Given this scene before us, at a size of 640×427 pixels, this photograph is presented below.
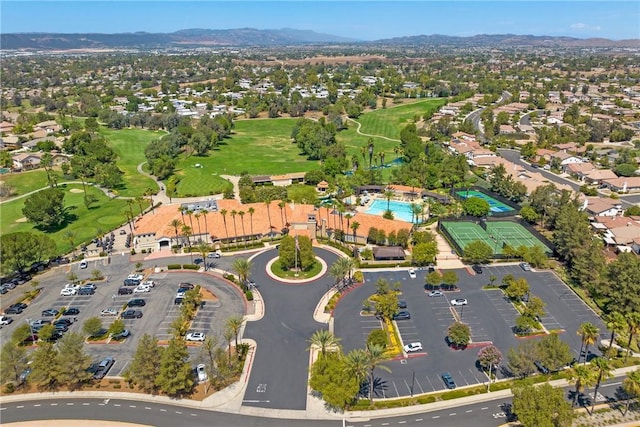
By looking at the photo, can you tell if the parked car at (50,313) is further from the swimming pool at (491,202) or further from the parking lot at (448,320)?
the swimming pool at (491,202)

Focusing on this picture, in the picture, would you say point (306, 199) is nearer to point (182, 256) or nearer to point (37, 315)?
point (182, 256)

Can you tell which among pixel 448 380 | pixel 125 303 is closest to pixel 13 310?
pixel 125 303

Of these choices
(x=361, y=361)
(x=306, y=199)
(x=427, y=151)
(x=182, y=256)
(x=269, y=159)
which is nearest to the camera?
(x=361, y=361)

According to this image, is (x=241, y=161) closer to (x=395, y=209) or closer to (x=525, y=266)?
(x=395, y=209)

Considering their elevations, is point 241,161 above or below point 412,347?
below

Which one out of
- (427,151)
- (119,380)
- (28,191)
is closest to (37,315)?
(119,380)

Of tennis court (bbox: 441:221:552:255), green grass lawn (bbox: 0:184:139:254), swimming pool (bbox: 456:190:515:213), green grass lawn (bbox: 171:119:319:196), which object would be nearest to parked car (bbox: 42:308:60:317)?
green grass lawn (bbox: 0:184:139:254)
